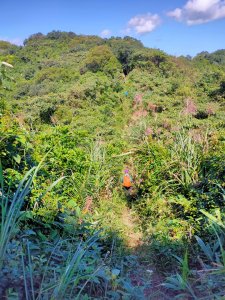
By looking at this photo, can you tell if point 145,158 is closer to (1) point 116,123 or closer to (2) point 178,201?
(2) point 178,201

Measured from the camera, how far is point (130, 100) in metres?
13.4

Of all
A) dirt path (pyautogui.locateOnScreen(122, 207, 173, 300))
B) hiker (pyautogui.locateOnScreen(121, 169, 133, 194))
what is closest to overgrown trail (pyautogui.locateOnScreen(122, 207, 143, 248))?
dirt path (pyautogui.locateOnScreen(122, 207, 173, 300))

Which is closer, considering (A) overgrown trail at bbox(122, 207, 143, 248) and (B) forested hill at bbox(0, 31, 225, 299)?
(B) forested hill at bbox(0, 31, 225, 299)

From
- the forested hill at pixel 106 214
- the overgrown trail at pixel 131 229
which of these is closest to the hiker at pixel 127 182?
the forested hill at pixel 106 214

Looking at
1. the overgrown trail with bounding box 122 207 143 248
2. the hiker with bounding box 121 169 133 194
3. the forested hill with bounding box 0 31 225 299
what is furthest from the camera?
the hiker with bounding box 121 169 133 194

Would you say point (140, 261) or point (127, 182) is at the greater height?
point (127, 182)

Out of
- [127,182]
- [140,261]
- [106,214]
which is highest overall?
[127,182]

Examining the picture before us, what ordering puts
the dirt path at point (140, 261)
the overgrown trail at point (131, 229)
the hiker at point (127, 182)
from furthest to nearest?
the hiker at point (127, 182) → the overgrown trail at point (131, 229) → the dirt path at point (140, 261)

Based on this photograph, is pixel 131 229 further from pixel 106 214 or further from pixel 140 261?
pixel 140 261

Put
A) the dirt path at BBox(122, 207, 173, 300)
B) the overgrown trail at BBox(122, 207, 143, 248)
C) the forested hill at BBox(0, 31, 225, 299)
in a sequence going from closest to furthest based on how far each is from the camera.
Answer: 1. the forested hill at BBox(0, 31, 225, 299)
2. the dirt path at BBox(122, 207, 173, 300)
3. the overgrown trail at BBox(122, 207, 143, 248)

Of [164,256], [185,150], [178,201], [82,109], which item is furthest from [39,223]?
[82,109]

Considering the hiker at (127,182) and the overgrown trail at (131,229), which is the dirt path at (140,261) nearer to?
the overgrown trail at (131,229)

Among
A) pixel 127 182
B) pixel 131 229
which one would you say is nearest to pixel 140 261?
pixel 131 229

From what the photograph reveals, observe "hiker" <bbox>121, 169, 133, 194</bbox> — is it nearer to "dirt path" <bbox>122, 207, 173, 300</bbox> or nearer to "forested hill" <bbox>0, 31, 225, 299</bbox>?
"forested hill" <bbox>0, 31, 225, 299</bbox>
